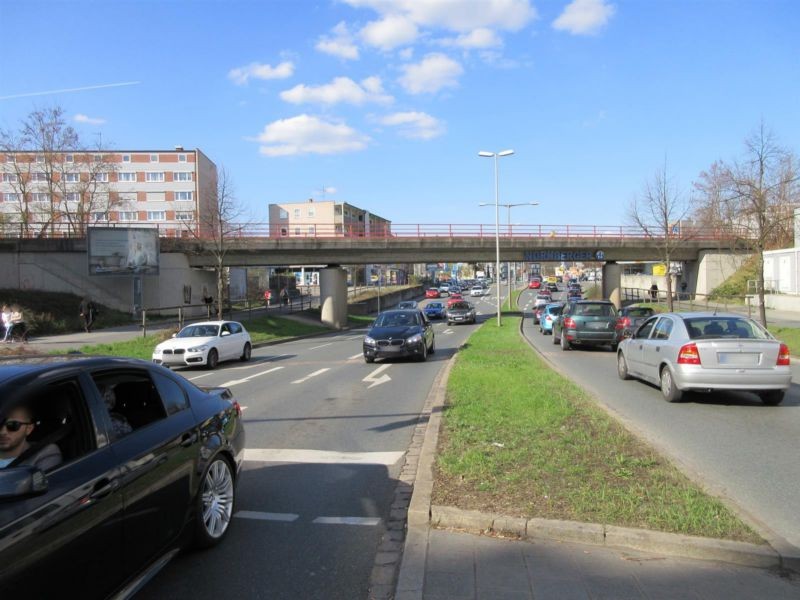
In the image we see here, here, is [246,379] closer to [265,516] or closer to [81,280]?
[265,516]

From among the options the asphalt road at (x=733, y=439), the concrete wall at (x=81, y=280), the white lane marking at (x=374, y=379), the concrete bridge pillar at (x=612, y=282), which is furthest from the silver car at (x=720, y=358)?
the concrete bridge pillar at (x=612, y=282)

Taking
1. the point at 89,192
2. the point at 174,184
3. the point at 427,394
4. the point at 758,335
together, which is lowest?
the point at 427,394

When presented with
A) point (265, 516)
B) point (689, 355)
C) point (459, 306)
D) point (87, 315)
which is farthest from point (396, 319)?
point (459, 306)

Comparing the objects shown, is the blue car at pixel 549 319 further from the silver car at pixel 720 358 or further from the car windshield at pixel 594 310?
the silver car at pixel 720 358

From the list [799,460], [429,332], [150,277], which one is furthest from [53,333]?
[799,460]

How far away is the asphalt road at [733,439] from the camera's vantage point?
511 centimetres

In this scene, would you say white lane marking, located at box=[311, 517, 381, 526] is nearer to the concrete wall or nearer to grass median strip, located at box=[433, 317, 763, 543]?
grass median strip, located at box=[433, 317, 763, 543]

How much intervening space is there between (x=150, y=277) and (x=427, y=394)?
104 feet

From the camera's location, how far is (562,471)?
17.8 ft

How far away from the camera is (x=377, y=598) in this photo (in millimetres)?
3533

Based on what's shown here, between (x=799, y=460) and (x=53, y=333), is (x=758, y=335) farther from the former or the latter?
(x=53, y=333)

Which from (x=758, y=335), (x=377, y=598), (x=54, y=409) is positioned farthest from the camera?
(x=758, y=335)

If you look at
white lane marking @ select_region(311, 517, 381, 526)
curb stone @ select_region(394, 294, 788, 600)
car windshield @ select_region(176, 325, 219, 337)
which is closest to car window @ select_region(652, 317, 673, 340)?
curb stone @ select_region(394, 294, 788, 600)

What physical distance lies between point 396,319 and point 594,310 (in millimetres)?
6758
